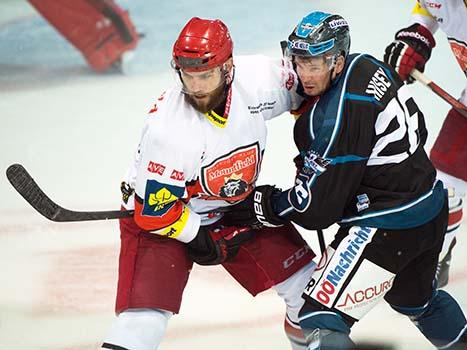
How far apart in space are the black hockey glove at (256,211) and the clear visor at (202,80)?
372 mm

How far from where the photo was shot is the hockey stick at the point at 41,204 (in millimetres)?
2654

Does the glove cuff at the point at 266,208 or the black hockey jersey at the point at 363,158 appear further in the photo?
the glove cuff at the point at 266,208

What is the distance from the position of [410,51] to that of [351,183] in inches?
35.2

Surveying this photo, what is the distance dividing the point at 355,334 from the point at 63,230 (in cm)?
130

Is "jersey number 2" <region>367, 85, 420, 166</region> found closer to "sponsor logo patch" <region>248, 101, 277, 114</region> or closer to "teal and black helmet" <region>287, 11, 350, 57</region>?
"teal and black helmet" <region>287, 11, 350, 57</region>

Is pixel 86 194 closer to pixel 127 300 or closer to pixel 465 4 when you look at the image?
pixel 127 300

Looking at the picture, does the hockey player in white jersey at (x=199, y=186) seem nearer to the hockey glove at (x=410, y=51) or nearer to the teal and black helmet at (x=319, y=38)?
the teal and black helmet at (x=319, y=38)

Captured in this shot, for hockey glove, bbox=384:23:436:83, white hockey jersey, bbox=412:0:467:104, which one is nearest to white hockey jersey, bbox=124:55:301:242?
hockey glove, bbox=384:23:436:83

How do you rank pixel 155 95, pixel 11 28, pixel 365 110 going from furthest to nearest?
1. pixel 11 28
2. pixel 155 95
3. pixel 365 110

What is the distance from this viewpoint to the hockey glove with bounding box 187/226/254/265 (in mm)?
2664

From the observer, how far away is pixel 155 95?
15.7 ft

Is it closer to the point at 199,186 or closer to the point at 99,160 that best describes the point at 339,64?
the point at 199,186

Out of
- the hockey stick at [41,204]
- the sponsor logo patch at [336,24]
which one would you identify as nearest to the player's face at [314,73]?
the sponsor logo patch at [336,24]

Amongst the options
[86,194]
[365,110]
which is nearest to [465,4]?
[365,110]
